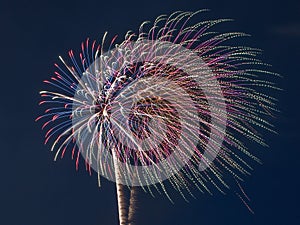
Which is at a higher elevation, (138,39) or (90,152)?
(138,39)

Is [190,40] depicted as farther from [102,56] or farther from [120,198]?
[120,198]

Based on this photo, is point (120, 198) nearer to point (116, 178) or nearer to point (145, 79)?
point (116, 178)

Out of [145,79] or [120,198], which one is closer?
[145,79]

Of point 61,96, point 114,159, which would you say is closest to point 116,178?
point 114,159

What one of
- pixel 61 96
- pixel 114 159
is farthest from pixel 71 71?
pixel 114 159

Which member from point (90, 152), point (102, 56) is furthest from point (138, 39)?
point (90, 152)

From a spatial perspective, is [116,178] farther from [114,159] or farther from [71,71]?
[71,71]

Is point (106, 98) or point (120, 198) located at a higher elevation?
point (106, 98)
